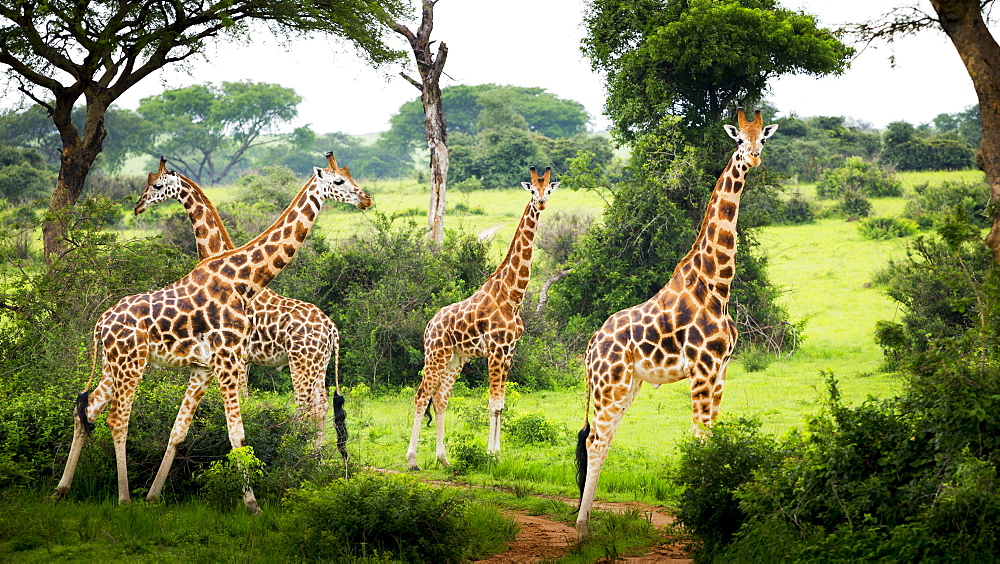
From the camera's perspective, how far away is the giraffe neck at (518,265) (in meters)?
11.5

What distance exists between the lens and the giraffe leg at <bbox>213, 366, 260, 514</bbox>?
8.37 m

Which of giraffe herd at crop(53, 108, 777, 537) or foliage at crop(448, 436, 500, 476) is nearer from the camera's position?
giraffe herd at crop(53, 108, 777, 537)

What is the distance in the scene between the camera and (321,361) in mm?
11344

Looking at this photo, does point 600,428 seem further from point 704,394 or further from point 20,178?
point 20,178

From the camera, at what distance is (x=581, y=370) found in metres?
18.7

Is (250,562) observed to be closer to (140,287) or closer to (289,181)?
(140,287)

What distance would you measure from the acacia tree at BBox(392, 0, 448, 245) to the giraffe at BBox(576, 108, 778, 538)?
44.2 ft

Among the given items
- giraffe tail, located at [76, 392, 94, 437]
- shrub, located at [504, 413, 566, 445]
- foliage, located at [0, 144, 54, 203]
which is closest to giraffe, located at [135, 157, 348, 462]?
giraffe tail, located at [76, 392, 94, 437]

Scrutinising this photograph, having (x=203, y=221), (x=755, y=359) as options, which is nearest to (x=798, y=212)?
(x=755, y=359)

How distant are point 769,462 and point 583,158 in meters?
15.6

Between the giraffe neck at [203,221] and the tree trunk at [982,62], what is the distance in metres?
8.23

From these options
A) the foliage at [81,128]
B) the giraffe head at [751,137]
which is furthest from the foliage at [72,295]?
the foliage at [81,128]

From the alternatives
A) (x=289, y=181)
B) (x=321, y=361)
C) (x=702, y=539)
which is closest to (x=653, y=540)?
(x=702, y=539)

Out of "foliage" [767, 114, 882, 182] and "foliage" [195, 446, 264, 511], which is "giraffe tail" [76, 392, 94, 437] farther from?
"foliage" [767, 114, 882, 182]
